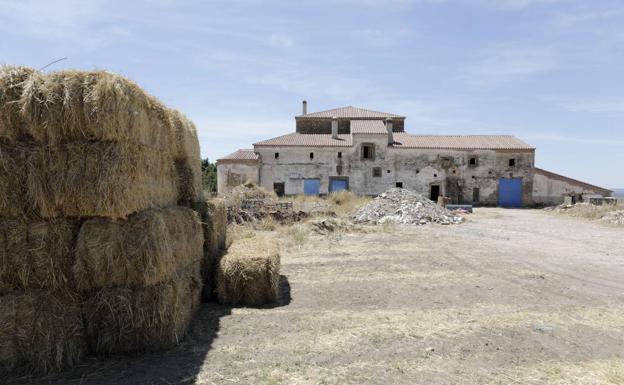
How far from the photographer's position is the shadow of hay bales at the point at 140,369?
402cm

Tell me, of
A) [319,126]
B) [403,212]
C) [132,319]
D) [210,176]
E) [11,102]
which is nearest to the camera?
[11,102]

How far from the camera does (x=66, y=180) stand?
4230 mm

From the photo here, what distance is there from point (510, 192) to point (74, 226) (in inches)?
1366

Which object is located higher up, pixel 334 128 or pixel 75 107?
pixel 334 128

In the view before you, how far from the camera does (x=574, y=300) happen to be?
23.0 feet

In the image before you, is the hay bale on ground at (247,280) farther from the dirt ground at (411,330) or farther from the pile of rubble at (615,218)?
the pile of rubble at (615,218)

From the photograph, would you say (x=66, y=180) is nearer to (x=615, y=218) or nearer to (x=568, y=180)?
(x=615, y=218)

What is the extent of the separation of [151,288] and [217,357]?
1.07m

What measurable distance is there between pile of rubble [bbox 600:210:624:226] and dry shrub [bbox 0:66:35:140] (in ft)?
73.8

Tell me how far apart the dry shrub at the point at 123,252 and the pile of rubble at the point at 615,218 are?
21.2 metres

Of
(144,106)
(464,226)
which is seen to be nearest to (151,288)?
(144,106)

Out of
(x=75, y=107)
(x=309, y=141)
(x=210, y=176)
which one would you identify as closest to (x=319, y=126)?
(x=309, y=141)

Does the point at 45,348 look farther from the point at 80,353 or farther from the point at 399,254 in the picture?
the point at 399,254

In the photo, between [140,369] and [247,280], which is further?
[247,280]
